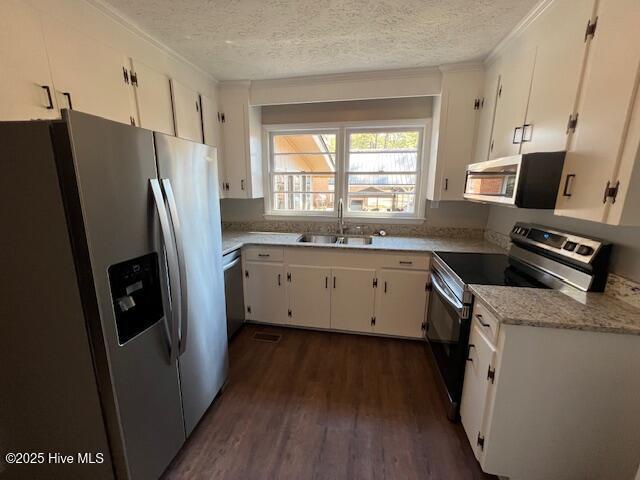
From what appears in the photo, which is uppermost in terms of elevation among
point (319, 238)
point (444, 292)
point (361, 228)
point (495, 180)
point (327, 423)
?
point (495, 180)

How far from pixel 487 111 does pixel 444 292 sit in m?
1.52

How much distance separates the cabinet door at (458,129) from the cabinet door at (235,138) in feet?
6.29

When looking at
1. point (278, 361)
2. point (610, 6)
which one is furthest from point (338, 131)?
point (278, 361)

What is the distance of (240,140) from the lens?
2.80 meters

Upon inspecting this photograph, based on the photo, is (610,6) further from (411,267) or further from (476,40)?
(411,267)

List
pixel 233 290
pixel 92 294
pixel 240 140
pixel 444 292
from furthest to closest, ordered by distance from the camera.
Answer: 1. pixel 240 140
2. pixel 233 290
3. pixel 444 292
4. pixel 92 294

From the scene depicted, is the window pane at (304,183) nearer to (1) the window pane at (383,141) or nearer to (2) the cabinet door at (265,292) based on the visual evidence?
(1) the window pane at (383,141)

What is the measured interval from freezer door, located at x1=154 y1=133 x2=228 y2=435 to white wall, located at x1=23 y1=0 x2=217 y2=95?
0.85 metres

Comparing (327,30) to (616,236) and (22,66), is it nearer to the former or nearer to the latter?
(22,66)

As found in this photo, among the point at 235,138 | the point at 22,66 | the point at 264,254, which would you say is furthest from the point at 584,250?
the point at 235,138

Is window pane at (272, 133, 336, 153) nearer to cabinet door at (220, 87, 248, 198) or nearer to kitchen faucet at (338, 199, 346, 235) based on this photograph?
cabinet door at (220, 87, 248, 198)

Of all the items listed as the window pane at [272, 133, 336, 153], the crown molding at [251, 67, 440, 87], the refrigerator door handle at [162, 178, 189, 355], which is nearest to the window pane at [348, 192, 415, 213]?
the window pane at [272, 133, 336, 153]

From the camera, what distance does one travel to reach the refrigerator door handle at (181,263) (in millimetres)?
1203

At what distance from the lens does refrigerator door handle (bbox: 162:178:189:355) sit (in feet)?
3.95
